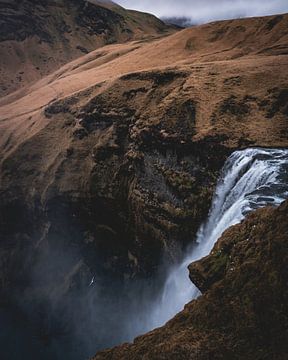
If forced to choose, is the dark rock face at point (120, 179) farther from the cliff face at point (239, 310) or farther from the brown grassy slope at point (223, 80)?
the cliff face at point (239, 310)

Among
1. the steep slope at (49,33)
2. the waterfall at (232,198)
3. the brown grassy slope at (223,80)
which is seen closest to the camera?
the waterfall at (232,198)

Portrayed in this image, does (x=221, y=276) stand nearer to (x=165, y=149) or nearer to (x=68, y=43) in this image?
(x=165, y=149)

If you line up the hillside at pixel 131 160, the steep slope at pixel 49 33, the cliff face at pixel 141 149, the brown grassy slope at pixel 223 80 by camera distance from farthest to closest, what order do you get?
the steep slope at pixel 49 33 → the brown grassy slope at pixel 223 80 → the hillside at pixel 131 160 → the cliff face at pixel 141 149

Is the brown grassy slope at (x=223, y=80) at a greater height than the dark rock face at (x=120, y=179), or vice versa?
the brown grassy slope at (x=223, y=80)

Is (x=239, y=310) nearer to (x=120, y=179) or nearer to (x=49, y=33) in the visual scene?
(x=120, y=179)

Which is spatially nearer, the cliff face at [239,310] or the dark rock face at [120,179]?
the cliff face at [239,310]

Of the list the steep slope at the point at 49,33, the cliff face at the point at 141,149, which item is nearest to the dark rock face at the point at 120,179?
the cliff face at the point at 141,149
